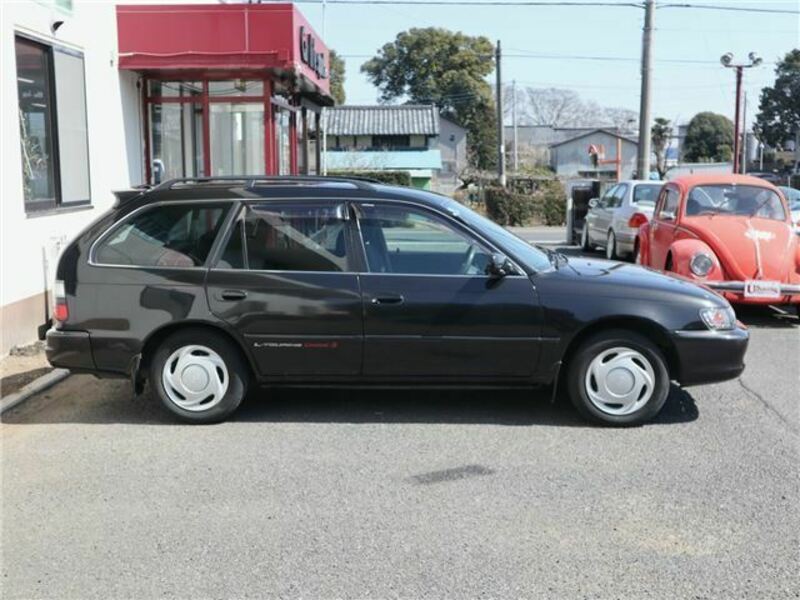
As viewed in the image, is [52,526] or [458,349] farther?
[458,349]

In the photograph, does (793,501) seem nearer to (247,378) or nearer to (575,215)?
(247,378)

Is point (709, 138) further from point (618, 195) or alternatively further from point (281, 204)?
point (281, 204)

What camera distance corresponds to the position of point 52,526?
434 centimetres

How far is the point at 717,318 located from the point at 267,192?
319 centimetres

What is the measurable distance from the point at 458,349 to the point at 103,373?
8.00 ft

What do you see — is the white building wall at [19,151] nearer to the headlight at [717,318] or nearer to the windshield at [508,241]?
the windshield at [508,241]

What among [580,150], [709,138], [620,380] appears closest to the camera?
[620,380]

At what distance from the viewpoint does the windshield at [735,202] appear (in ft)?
35.0

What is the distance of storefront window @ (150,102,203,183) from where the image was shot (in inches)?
476

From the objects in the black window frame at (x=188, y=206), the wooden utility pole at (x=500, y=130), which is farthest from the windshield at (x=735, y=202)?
the wooden utility pole at (x=500, y=130)

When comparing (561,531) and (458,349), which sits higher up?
(458,349)

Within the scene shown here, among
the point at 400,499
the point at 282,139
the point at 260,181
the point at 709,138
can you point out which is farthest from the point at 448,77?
the point at 400,499

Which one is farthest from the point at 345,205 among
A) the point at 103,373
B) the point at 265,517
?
the point at 265,517

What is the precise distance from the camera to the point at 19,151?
8.09 meters
